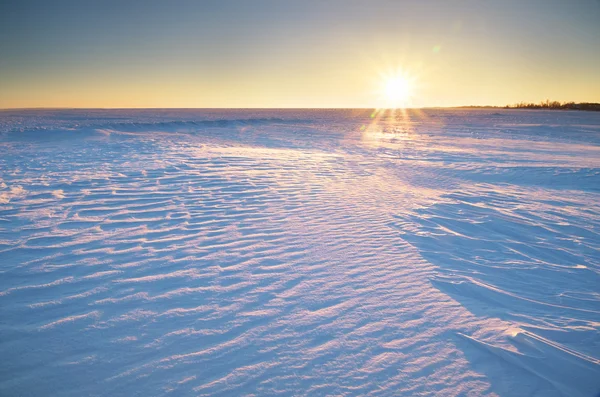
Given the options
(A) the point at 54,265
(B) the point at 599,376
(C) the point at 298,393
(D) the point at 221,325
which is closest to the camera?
(C) the point at 298,393

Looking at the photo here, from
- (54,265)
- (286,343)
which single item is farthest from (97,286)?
(286,343)

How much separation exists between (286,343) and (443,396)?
102cm

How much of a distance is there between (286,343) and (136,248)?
2193 mm

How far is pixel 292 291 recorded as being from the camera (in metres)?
2.78

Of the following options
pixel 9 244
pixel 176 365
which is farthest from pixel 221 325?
pixel 9 244

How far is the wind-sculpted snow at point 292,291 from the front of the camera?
194 centimetres

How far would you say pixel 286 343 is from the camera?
2.18m

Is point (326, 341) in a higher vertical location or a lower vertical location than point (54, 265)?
lower

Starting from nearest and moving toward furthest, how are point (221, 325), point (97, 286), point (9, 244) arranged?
point (221, 325)
point (97, 286)
point (9, 244)


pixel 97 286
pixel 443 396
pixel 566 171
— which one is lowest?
pixel 443 396

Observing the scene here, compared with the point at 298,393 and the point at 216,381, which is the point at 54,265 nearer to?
the point at 216,381

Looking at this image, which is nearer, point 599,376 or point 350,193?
point 599,376

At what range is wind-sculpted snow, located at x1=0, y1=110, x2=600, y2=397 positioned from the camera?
1.94 meters

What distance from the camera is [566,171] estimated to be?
7.80 meters
